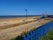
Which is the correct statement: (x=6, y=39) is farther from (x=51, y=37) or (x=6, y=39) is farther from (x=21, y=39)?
(x=51, y=37)

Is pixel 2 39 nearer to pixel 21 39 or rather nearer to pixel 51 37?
pixel 21 39

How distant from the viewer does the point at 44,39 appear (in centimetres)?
1360

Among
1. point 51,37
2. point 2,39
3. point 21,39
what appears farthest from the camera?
point 2,39

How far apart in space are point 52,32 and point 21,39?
2980 mm

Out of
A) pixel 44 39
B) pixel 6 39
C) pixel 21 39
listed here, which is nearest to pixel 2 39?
pixel 6 39

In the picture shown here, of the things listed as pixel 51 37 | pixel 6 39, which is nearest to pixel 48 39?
pixel 51 37

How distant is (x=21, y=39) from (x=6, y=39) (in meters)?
4.07

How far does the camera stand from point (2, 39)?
62.0 ft

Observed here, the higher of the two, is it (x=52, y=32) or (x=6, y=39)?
(x=52, y=32)

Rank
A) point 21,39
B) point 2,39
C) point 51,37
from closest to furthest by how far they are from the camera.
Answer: point 51,37
point 21,39
point 2,39

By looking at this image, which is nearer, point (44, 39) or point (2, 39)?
point (44, 39)

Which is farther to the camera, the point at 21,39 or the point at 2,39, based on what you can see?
the point at 2,39

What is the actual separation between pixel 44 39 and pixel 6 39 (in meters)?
6.39

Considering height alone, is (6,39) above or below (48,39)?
below
